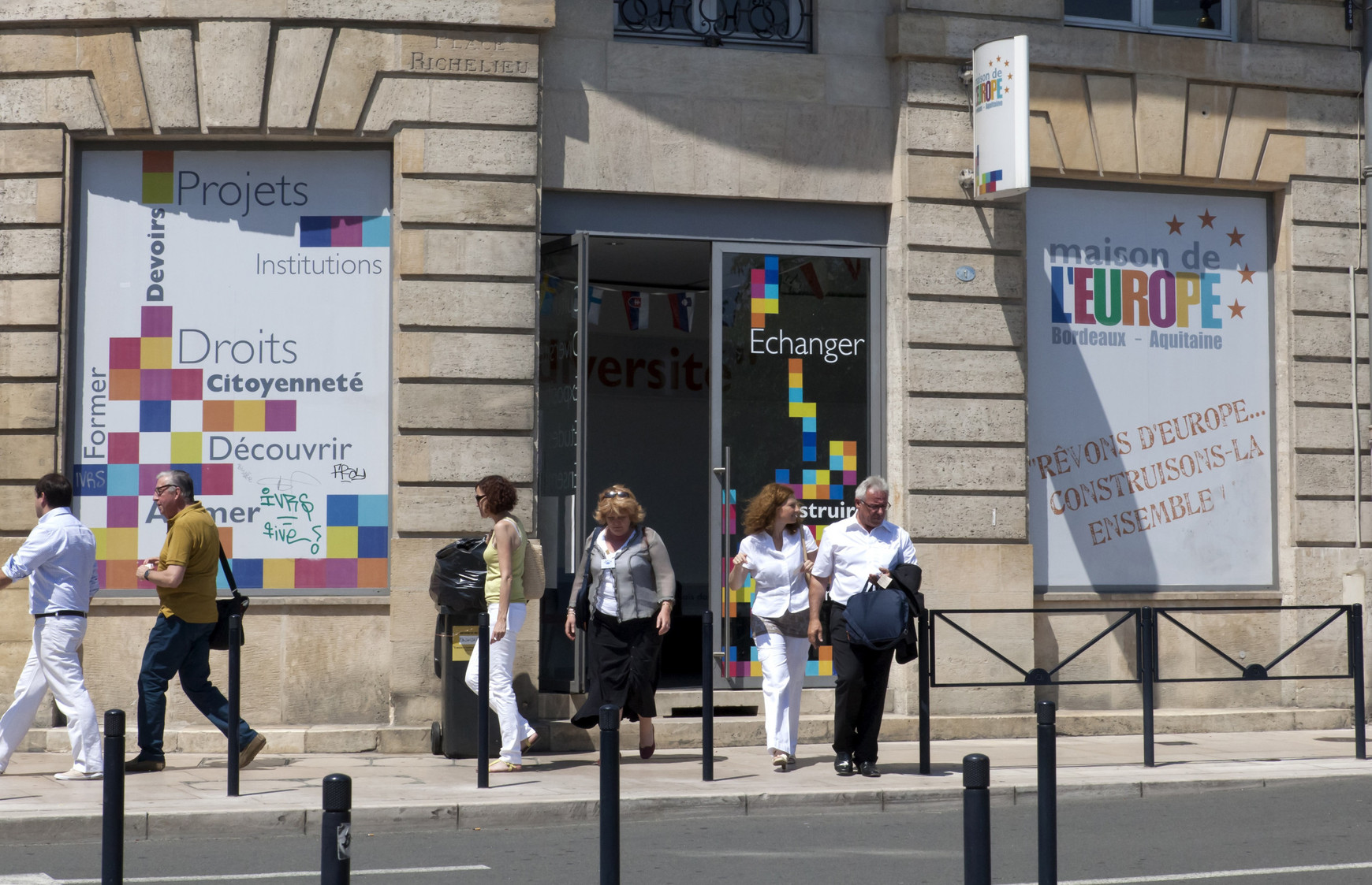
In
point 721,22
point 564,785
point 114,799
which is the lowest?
point 564,785

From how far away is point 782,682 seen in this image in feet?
32.7

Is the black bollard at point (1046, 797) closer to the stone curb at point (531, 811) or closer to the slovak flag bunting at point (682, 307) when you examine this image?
the stone curb at point (531, 811)

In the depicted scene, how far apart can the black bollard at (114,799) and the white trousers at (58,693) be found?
395cm

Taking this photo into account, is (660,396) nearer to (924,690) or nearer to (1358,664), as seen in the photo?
(924,690)

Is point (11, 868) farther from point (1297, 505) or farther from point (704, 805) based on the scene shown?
point (1297, 505)

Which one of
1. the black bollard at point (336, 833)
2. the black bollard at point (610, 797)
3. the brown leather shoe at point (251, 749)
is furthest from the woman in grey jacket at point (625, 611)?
the black bollard at point (336, 833)

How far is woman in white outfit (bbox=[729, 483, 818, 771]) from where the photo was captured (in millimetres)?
10023

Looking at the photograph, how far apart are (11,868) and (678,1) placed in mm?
8116

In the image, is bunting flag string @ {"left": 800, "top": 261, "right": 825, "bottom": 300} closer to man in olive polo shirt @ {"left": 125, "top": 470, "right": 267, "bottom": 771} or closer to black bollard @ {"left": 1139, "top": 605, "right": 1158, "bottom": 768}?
black bollard @ {"left": 1139, "top": 605, "right": 1158, "bottom": 768}

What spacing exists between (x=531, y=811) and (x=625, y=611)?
192 centimetres

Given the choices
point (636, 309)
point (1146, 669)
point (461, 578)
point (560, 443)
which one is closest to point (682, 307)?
point (636, 309)

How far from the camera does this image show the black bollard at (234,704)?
27.8ft

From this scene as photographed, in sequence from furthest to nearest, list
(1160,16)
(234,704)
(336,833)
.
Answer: (1160,16) → (234,704) → (336,833)

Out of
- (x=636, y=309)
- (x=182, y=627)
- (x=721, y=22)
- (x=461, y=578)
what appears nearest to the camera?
(x=182, y=627)
